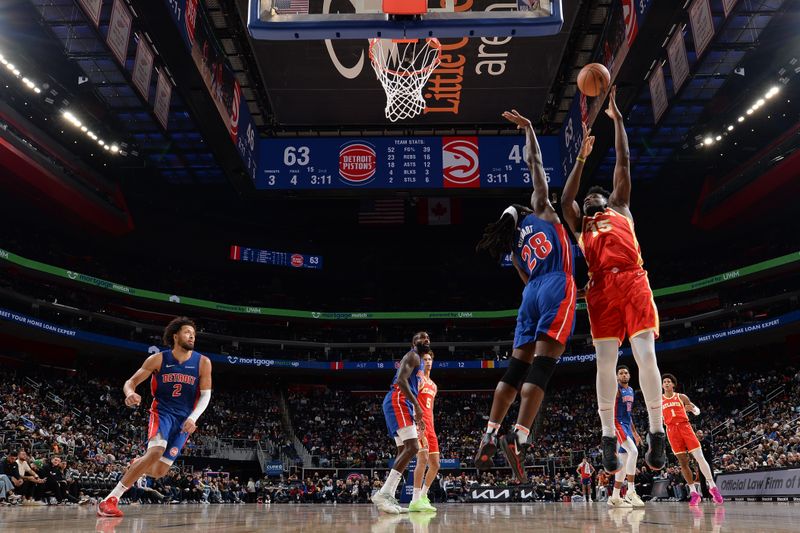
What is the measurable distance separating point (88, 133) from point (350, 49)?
41.6ft

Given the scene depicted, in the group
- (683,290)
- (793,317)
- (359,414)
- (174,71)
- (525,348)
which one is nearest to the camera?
(525,348)

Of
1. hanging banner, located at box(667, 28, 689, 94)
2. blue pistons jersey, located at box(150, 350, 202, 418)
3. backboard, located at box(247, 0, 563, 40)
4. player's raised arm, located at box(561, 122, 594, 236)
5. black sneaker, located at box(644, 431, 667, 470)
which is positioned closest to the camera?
black sneaker, located at box(644, 431, 667, 470)

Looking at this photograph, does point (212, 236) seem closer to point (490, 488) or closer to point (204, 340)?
point (204, 340)

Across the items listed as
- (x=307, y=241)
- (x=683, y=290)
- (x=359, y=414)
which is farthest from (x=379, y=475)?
(x=683, y=290)

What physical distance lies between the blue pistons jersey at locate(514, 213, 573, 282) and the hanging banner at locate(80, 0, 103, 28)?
9.67m

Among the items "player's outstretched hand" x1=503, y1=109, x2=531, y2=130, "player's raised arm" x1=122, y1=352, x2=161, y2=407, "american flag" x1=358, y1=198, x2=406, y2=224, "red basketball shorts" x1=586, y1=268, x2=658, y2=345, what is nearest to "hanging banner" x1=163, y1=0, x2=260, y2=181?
"player's raised arm" x1=122, y1=352, x2=161, y2=407

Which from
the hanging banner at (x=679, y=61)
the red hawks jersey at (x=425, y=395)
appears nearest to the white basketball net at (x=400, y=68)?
the hanging banner at (x=679, y=61)

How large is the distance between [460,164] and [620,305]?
1062 centimetres

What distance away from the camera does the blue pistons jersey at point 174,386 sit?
6453mm

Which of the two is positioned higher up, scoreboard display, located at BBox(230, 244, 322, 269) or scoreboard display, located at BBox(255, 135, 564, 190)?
scoreboard display, located at BBox(230, 244, 322, 269)

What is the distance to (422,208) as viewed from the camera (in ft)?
93.6

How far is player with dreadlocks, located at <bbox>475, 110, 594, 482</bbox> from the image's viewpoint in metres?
4.44

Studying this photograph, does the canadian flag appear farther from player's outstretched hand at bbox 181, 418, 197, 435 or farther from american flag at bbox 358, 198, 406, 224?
player's outstretched hand at bbox 181, 418, 197, 435

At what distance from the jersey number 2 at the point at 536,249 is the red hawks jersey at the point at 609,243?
0.44 meters
